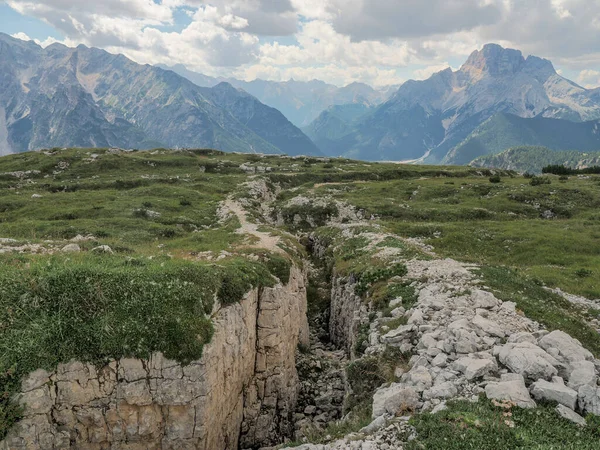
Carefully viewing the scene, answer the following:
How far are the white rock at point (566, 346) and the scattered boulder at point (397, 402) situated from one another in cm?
612

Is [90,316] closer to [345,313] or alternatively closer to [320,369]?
[320,369]

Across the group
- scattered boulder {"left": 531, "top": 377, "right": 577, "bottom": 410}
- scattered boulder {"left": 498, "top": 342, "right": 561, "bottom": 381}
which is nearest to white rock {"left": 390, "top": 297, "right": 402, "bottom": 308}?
scattered boulder {"left": 498, "top": 342, "right": 561, "bottom": 381}

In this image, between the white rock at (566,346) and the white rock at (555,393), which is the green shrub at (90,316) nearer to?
the white rock at (555,393)

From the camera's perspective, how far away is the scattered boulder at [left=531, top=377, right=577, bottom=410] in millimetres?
11297

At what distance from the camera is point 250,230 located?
1657 inches

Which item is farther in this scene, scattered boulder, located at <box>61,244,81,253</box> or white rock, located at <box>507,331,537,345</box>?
scattered boulder, located at <box>61,244,81,253</box>

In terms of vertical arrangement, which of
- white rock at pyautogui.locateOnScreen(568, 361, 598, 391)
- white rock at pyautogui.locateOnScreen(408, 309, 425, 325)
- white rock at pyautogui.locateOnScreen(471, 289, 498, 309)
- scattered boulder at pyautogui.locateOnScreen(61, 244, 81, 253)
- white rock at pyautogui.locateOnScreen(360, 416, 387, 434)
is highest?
scattered boulder at pyautogui.locateOnScreen(61, 244, 81, 253)

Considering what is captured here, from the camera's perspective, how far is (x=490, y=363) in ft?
43.0

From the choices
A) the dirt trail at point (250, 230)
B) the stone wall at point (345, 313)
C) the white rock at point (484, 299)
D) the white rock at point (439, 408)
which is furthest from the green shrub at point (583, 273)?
the white rock at point (439, 408)

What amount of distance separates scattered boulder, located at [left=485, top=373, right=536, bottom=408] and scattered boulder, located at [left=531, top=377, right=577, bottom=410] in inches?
13.2

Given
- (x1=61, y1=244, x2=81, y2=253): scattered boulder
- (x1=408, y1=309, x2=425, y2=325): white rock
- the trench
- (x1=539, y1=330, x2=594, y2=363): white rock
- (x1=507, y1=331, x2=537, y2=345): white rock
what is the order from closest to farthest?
(x1=539, y1=330, x2=594, y2=363): white rock, (x1=507, y1=331, x2=537, y2=345): white rock, (x1=408, y1=309, x2=425, y2=325): white rock, (x1=61, y1=244, x2=81, y2=253): scattered boulder, the trench

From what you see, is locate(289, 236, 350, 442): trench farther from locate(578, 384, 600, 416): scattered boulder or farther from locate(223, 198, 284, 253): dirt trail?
locate(578, 384, 600, 416): scattered boulder

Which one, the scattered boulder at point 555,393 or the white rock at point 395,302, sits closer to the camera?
the scattered boulder at point 555,393

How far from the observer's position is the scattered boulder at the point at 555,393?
37.1 ft
